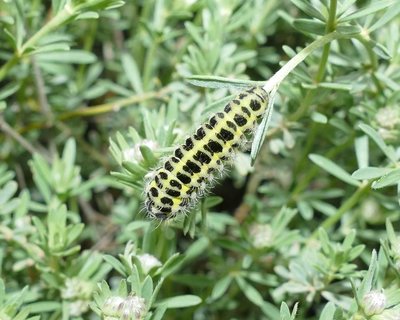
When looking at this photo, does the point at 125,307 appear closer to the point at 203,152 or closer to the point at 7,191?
the point at 203,152

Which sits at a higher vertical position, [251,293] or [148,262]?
[148,262]

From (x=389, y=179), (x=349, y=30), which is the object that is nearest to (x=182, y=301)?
(x=389, y=179)

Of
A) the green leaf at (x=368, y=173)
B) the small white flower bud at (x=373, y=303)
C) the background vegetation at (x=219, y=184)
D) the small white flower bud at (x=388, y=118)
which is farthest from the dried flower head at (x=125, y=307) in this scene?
the small white flower bud at (x=388, y=118)

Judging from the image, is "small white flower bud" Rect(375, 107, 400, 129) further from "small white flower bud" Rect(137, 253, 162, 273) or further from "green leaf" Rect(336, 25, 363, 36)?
"small white flower bud" Rect(137, 253, 162, 273)

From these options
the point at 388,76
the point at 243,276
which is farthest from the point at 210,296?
the point at 388,76

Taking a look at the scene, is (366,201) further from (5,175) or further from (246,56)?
(5,175)

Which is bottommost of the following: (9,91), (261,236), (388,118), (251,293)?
(251,293)
